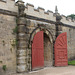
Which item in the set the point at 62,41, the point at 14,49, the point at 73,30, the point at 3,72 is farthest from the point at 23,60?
the point at 73,30

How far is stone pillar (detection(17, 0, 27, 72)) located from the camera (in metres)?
7.30

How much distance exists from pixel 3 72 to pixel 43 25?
169 inches

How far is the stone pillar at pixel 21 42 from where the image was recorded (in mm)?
7305

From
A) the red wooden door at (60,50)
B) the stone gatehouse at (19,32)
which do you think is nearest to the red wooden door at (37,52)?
the stone gatehouse at (19,32)

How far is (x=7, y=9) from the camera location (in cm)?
717

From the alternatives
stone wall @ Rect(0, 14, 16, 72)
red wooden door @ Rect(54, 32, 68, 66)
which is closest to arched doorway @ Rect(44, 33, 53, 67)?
red wooden door @ Rect(54, 32, 68, 66)

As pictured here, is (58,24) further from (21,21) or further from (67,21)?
(21,21)

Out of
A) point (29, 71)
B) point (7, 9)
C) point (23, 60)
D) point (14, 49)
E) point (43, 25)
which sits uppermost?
point (7, 9)

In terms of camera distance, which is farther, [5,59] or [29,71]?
[29,71]

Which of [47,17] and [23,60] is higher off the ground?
[47,17]

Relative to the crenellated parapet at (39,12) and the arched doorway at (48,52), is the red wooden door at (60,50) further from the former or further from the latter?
the crenellated parapet at (39,12)

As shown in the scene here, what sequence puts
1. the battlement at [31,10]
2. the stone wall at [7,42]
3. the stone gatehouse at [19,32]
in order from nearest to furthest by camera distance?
1. the stone wall at [7,42]
2. the stone gatehouse at [19,32]
3. the battlement at [31,10]

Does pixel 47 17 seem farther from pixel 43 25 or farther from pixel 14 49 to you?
pixel 14 49

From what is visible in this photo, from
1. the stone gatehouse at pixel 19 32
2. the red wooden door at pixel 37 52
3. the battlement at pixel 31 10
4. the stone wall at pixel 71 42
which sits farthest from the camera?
the stone wall at pixel 71 42
